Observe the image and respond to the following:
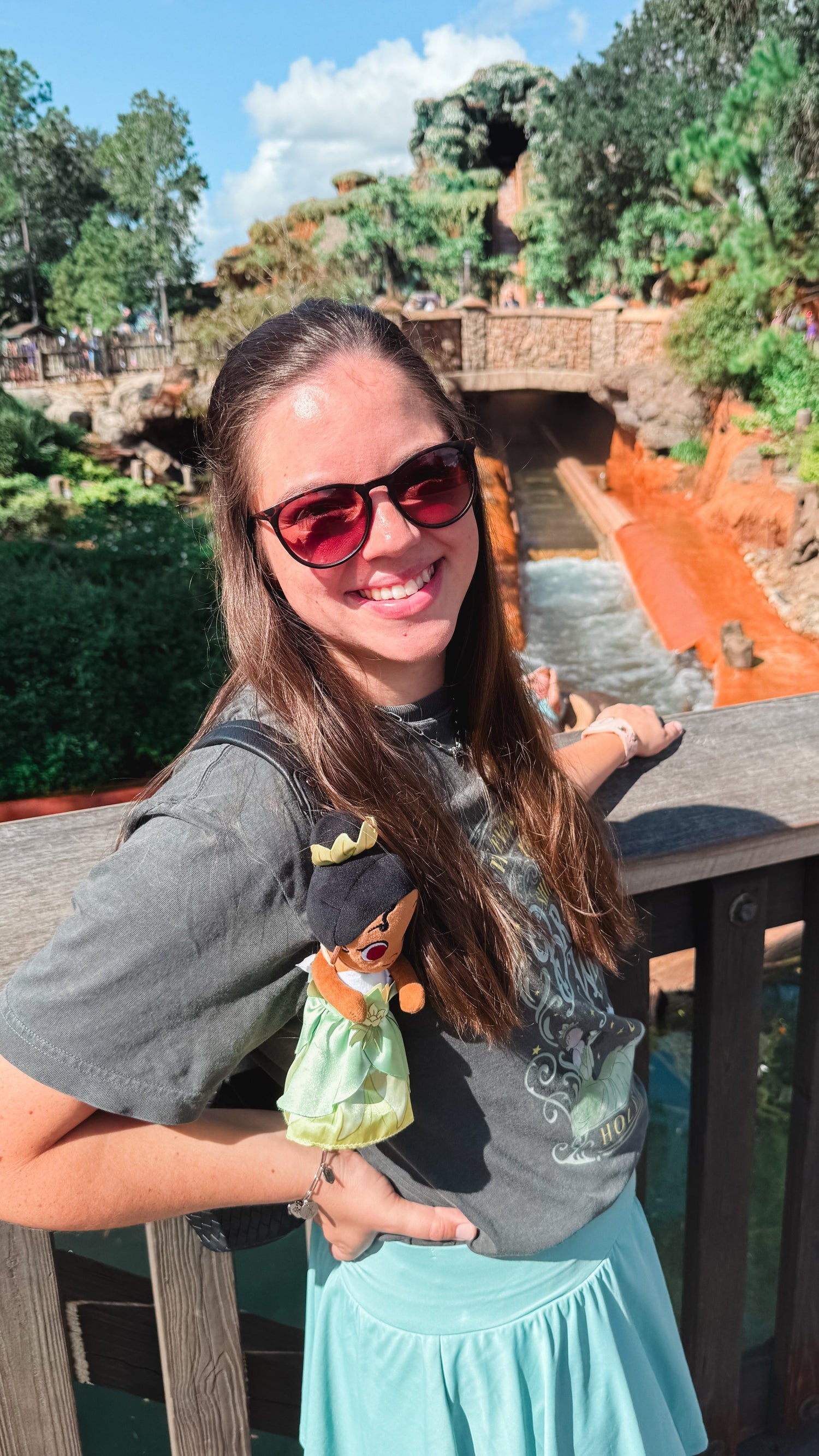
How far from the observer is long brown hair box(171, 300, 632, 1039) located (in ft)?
2.70

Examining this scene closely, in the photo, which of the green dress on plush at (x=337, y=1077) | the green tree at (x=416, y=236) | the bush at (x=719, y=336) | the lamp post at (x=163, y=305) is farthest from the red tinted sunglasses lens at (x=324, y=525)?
the green tree at (x=416, y=236)

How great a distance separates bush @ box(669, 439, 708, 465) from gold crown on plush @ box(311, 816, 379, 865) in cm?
1749

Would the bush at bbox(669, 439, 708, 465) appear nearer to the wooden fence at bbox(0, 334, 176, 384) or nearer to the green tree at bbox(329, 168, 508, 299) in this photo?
A: the wooden fence at bbox(0, 334, 176, 384)

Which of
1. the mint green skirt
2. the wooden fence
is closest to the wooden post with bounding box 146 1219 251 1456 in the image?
the mint green skirt

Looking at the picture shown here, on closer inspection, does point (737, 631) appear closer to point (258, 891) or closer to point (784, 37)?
point (258, 891)

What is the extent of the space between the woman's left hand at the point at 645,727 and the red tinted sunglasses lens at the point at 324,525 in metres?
0.49

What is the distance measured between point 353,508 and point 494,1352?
77 centimetres

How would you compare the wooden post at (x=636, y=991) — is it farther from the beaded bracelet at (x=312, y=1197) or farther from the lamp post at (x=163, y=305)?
the lamp post at (x=163, y=305)

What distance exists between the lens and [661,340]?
1836 centimetres

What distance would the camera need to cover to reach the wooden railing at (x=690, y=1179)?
0.91 metres

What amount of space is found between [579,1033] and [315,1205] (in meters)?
0.28

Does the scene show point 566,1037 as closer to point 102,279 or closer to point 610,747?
point 610,747

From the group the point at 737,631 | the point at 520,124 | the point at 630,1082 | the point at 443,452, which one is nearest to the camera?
the point at 443,452

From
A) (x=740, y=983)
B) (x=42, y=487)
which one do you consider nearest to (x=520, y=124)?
(x=42, y=487)
